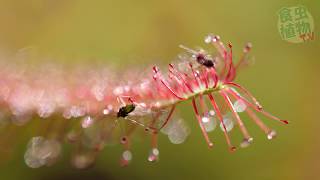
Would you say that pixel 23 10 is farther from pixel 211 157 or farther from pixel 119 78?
pixel 211 157

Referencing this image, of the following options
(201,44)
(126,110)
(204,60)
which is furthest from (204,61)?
(201,44)

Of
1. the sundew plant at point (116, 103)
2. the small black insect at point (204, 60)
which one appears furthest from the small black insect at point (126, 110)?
the small black insect at point (204, 60)

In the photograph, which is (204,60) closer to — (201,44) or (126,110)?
(126,110)

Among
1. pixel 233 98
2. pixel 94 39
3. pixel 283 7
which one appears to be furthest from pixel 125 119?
pixel 283 7

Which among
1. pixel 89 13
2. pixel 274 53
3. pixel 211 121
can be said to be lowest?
pixel 211 121

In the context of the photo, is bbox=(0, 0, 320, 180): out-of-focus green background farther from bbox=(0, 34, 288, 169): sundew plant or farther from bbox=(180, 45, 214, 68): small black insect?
bbox=(180, 45, 214, 68): small black insect

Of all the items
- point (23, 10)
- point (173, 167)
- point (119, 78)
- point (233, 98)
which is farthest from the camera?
point (23, 10)
